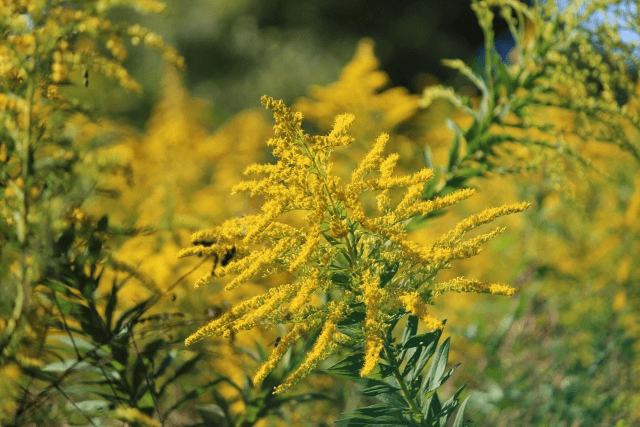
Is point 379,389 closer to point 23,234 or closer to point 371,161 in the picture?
point 371,161

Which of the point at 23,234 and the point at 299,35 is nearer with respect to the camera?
the point at 23,234

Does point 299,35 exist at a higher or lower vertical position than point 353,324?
higher

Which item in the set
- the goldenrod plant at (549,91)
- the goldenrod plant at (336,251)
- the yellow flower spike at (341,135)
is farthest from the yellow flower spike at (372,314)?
the goldenrod plant at (549,91)

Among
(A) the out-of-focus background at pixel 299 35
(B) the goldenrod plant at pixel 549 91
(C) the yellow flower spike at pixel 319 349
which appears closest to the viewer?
(C) the yellow flower spike at pixel 319 349

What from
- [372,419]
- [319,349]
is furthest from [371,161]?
[372,419]

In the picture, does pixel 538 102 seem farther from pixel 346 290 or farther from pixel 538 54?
pixel 346 290

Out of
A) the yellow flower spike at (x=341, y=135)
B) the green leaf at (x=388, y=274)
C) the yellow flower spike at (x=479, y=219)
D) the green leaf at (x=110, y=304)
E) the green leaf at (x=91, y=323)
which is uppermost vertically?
the yellow flower spike at (x=341, y=135)

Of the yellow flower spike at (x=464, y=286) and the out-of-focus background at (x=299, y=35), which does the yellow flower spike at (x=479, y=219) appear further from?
the out-of-focus background at (x=299, y=35)

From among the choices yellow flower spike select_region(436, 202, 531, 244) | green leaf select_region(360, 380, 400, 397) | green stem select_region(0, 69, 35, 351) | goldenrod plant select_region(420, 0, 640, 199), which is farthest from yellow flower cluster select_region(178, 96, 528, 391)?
goldenrod plant select_region(420, 0, 640, 199)

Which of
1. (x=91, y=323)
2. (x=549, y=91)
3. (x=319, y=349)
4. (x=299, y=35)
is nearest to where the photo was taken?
(x=319, y=349)

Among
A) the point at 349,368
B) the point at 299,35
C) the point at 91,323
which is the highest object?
the point at 299,35
